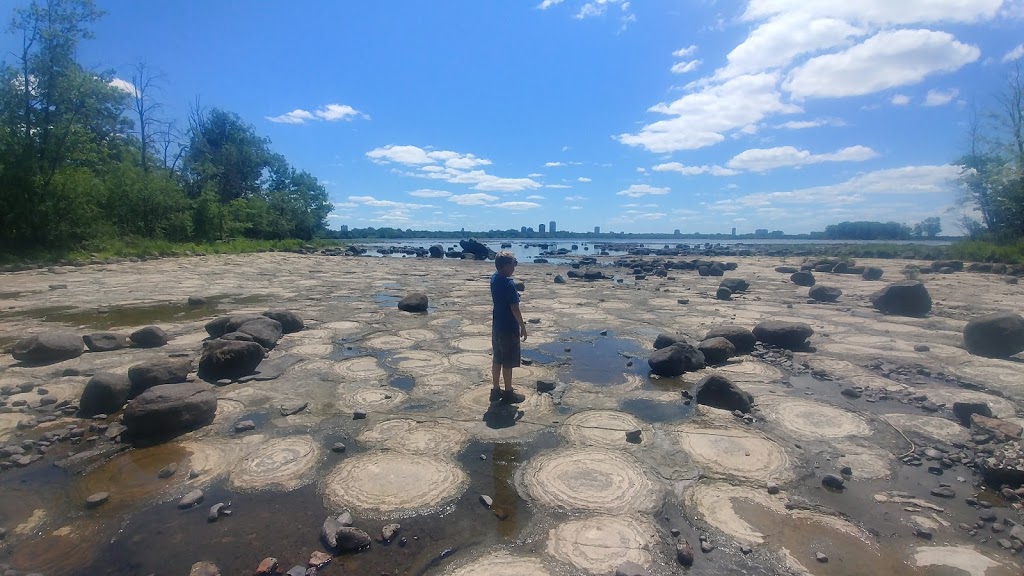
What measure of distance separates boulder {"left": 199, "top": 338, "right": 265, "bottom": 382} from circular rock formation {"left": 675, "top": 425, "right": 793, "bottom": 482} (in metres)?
6.43

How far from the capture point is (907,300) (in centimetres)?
1212

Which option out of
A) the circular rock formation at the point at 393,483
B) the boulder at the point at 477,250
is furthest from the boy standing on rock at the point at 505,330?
the boulder at the point at 477,250

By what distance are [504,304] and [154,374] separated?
4783mm

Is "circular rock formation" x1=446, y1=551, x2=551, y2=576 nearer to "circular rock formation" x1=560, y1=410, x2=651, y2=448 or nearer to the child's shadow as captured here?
"circular rock formation" x1=560, y1=410, x2=651, y2=448

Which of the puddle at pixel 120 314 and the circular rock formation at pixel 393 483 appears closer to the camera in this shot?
the circular rock formation at pixel 393 483

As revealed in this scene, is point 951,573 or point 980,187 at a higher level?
point 980,187

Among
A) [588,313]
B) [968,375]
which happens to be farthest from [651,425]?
[588,313]

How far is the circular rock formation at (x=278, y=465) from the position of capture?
4055mm

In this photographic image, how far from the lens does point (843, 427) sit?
5312mm

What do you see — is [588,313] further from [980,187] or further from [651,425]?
[980,187]

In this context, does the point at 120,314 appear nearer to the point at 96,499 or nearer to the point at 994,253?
the point at 96,499

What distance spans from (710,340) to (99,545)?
8446 millimetres

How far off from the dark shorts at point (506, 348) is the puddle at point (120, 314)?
8983 millimetres

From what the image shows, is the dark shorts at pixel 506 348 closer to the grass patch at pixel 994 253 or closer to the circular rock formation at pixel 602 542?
the circular rock formation at pixel 602 542
